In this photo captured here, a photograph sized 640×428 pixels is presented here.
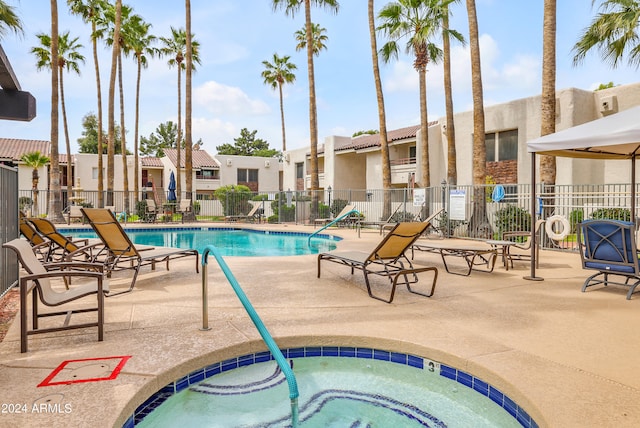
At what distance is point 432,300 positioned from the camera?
16.4 ft

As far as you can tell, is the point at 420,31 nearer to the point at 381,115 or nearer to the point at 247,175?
the point at 381,115

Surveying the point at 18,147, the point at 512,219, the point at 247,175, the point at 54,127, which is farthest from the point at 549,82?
the point at 18,147

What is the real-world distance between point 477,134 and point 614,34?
6.21 m

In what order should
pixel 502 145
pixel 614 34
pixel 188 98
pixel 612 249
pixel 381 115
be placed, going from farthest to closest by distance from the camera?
pixel 188 98 → pixel 381 115 → pixel 502 145 → pixel 614 34 → pixel 612 249

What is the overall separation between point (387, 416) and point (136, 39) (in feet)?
94.6

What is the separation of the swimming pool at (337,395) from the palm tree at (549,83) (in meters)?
8.80

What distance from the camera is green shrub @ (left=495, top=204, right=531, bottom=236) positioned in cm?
1222

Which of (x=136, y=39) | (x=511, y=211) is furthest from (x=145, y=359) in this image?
(x=136, y=39)

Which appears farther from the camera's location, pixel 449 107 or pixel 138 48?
pixel 138 48

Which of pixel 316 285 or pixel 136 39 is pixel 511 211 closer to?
pixel 316 285

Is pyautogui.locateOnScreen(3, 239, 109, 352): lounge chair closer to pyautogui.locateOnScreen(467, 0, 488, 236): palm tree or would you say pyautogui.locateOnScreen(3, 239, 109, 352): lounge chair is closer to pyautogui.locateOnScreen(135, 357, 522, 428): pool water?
pyautogui.locateOnScreen(135, 357, 522, 428): pool water

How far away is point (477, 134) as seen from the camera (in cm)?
1287

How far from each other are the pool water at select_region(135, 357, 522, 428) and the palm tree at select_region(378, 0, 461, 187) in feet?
50.4

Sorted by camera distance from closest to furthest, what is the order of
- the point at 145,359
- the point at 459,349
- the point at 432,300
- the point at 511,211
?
1. the point at 145,359
2. the point at 459,349
3. the point at 432,300
4. the point at 511,211
